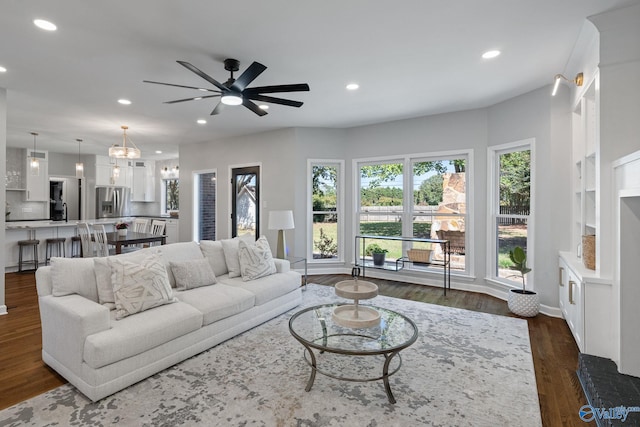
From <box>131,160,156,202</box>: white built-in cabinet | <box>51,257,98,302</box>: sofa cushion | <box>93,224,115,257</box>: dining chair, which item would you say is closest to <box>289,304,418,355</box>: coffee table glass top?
<box>51,257,98,302</box>: sofa cushion

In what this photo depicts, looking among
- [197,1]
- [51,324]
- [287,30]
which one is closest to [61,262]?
[51,324]

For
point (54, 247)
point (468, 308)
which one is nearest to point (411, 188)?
point (468, 308)

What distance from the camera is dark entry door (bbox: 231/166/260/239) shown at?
260 inches

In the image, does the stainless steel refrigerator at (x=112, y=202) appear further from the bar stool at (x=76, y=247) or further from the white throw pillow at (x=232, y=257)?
the white throw pillow at (x=232, y=257)

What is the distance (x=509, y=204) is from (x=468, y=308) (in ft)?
5.41

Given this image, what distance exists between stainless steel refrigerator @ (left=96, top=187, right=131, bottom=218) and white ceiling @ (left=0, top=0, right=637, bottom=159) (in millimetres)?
4377

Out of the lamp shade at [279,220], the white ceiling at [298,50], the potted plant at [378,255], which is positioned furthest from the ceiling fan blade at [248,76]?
the potted plant at [378,255]

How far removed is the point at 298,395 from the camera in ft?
7.46

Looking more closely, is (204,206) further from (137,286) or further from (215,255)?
(137,286)

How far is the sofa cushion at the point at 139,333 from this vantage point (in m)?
2.17

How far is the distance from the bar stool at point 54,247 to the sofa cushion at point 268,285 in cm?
504

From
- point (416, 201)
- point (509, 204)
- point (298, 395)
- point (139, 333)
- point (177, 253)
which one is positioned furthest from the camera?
point (416, 201)

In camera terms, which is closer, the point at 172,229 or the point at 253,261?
the point at 253,261

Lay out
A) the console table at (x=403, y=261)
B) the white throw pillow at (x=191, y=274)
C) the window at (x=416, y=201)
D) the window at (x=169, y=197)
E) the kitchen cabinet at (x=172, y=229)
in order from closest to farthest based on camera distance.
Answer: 1. the white throw pillow at (x=191, y=274)
2. the console table at (x=403, y=261)
3. the window at (x=416, y=201)
4. the kitchen cabinet at (x=172, y=229)
5. the window at (x=169, y=197)
